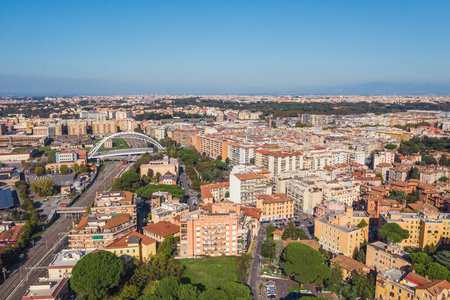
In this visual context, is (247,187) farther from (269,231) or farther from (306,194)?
(269,231)

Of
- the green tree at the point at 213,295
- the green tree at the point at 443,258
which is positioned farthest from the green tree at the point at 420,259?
the green tree at the point at 213,295

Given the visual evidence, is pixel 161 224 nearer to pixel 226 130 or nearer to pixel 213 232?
pixel 213 232

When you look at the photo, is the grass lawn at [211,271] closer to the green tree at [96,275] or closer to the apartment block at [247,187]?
the green tree at [96,275]

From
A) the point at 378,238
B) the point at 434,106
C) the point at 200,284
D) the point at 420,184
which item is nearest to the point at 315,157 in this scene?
the point at 420,184

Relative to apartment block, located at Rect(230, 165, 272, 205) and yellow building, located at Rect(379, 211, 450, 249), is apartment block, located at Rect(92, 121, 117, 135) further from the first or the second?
yellow building, located at Rect(379, 211, 450, 249)

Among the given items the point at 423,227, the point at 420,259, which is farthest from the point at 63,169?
the point at 420,259

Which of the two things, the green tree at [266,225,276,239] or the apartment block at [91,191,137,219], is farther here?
the apartment block at [91,191,137,219]

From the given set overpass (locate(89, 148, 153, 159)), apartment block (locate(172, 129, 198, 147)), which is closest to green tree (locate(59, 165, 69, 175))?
overpass (locate(89, 148, 153, 159))
